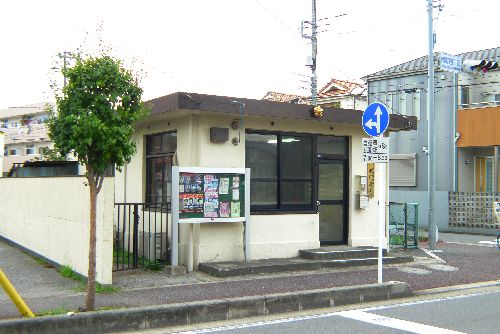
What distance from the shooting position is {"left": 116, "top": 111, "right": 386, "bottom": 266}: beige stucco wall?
1166 centimetres

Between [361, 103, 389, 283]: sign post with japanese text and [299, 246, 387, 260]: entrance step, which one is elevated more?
[361, 103, 389, 283]: sign post with japanese text

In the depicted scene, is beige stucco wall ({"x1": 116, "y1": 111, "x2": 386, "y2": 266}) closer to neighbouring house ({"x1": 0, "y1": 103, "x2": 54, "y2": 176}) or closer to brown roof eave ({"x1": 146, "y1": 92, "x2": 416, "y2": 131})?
brown roof eave ({"x1": 146, "y1": 92, "x2": 416, "y2": 131})

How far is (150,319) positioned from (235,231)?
4783mm

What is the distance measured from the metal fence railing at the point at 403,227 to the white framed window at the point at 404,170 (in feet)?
36.0

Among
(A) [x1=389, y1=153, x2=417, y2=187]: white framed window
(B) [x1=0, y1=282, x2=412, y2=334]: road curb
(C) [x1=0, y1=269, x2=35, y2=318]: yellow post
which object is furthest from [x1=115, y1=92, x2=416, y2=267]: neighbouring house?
(A) [x1=389, y1=153, x2=417, y2=187]: white framed window

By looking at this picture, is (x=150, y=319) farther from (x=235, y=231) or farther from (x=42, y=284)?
(x=235, y=231)

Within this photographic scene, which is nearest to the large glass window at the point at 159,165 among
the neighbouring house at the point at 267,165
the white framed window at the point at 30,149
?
the neighbouring house at the point at 267,165

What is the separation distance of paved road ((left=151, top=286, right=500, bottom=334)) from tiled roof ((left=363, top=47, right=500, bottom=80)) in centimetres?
1887

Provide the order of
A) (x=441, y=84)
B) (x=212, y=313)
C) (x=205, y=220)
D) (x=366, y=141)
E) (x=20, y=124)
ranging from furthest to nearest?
1. (x=20, y=124)
2. (x=441, y=84)
3. (x=205, y=220)
4. (x=366, y=141)
5. (x=212, y=313)

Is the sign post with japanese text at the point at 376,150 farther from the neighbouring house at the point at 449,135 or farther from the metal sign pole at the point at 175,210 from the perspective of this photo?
the neighbouring house at the point at 449,135

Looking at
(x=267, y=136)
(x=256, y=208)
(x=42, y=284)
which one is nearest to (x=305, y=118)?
(x=267, y=136)

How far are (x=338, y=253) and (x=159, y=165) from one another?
4660 millimetres

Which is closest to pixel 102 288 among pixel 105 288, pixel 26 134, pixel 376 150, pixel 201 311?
pixel 105 288

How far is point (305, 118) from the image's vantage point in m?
12.4
